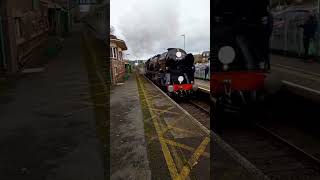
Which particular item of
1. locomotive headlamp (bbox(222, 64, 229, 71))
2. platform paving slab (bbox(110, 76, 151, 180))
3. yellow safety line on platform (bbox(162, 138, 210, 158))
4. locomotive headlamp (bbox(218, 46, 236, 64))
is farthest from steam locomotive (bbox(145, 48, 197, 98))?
yellow safety line on platform (bbox(162, 138, 210, 158))

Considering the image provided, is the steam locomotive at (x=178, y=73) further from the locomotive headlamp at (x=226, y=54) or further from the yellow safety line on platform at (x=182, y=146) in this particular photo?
the yellow safety line on platform at (x=182, y=146)

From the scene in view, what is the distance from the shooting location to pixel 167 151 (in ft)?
24.7

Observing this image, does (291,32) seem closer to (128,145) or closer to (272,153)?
(272,153)

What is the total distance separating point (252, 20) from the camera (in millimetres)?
11219

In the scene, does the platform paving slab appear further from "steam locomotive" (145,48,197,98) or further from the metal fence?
the metal fence

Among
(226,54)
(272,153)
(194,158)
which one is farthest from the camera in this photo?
(226,54)

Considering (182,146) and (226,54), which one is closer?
(182,146)

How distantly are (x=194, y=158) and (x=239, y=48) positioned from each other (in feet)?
17.3

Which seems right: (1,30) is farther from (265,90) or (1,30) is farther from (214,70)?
(265,90)

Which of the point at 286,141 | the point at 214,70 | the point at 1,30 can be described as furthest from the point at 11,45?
the point at 286,141

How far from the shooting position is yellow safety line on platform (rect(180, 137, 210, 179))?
20.7 ft

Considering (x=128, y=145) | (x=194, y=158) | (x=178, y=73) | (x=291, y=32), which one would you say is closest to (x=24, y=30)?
(x=178, y=73)

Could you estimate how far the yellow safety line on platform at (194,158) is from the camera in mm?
6301

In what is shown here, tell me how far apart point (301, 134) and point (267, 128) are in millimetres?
1103
